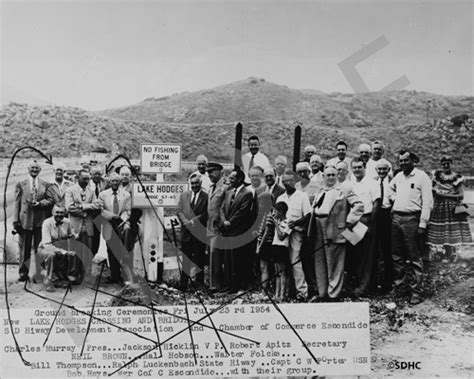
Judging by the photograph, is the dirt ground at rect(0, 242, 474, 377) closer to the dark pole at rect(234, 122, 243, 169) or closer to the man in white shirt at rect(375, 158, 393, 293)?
the man in white shirt at rect(375, 158, 393, 293)

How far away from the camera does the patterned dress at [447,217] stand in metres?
4.16

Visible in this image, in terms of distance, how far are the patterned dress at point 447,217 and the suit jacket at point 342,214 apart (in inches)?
26.6

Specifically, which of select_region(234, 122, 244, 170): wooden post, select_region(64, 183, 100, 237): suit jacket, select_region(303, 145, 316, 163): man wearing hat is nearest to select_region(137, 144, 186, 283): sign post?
select_region(64, 183, 100, 237): suit jacket

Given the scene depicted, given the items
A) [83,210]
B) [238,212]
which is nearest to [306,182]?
[238,212]

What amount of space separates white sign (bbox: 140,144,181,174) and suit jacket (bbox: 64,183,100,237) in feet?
1.73

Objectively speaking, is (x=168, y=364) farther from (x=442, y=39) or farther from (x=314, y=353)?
(x=442, y=39)

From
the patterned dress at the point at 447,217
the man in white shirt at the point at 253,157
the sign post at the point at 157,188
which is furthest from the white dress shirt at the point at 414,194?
the sign post at the point at 157,188

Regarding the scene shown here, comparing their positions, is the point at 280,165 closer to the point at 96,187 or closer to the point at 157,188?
the point at 157,188

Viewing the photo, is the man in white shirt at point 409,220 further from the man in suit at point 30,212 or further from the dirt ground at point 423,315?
the man in suit at point 30,212

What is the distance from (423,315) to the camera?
165 inches

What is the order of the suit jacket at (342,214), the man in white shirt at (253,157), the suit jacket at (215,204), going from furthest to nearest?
the man in white shirt at (253,157) < the suit jacket at (215,204) < the suit jacket at (342,214)

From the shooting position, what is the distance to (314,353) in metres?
4.05

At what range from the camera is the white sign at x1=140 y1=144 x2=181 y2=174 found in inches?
161

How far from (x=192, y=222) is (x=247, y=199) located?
512 millimetres
